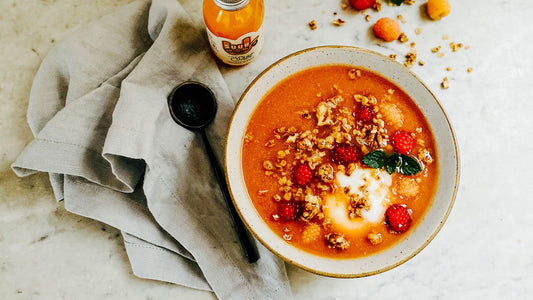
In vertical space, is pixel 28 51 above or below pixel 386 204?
above

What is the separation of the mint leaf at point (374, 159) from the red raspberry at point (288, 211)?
30 cm

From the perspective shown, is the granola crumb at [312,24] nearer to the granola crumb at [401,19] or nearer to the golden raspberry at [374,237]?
the granola crumb at [401,19]

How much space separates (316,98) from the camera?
5.24 ft

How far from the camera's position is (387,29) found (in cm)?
171

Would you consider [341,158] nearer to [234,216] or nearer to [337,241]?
[337,241]

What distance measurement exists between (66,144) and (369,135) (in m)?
1.13

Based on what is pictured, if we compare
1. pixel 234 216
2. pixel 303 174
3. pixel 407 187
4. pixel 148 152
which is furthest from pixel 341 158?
pixel 148 152

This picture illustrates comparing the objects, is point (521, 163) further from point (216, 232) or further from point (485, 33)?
point (216, 232)

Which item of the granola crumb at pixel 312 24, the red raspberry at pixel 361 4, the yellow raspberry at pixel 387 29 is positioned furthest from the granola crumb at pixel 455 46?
the granola crumb at pixel 312 24

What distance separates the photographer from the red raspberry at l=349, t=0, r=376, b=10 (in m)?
1.71

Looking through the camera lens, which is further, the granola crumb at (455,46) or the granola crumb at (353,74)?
the granola crumb at (455,46)

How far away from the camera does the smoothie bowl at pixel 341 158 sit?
60.4 inches

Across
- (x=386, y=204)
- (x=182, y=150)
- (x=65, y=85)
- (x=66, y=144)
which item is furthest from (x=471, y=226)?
(x=65, y=85)

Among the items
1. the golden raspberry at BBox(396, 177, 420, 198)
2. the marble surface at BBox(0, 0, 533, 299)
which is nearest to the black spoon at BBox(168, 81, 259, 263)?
the marble surface at BBox(0, 0, 533, 299)
